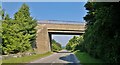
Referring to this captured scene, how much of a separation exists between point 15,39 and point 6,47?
3118 mm

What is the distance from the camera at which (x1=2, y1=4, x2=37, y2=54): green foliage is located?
187ft

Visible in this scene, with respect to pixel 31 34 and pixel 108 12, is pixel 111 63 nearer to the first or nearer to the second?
pixel 108 12

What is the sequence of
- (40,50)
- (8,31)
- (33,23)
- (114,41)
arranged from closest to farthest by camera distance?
(114,41)
(8,31)
(33,23)
(40,50)

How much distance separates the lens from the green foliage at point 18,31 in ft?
187

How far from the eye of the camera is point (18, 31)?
64438 mm

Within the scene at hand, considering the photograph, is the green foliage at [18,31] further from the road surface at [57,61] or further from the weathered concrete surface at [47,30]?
the road surface at [57,61]

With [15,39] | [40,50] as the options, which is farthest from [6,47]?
[40,50]

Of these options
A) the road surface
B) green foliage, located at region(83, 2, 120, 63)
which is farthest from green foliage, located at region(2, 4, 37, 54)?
green foliage, located at region(83, 2, 120, 63)

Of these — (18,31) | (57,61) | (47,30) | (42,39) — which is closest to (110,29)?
(57,61)

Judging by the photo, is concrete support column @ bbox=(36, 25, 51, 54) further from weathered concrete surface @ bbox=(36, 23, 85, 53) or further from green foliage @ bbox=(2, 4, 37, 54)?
green foliage @ bbox=(2, 4, 37, 54)

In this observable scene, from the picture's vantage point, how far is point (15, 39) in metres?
59.8

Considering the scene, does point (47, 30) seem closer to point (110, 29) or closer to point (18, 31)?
point (18, 31)

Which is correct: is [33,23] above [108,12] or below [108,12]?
above

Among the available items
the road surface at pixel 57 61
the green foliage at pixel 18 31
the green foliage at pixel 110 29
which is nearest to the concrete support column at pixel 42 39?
the green foliage at pixel 18 31
